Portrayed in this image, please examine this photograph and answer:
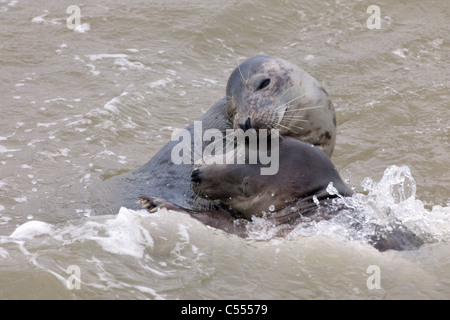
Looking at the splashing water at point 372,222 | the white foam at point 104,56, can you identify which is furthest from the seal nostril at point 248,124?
the white foam at point 104,56

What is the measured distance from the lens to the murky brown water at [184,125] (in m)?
4.46

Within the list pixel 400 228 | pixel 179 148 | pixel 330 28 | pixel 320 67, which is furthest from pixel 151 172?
pixel 330 28

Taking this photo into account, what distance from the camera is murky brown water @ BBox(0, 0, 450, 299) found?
446 centimetres

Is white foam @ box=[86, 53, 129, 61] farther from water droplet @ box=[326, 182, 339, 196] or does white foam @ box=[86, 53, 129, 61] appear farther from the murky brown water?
water droplet @ box=[326, 182, 339, 196]

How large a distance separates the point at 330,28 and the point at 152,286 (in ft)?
21.5

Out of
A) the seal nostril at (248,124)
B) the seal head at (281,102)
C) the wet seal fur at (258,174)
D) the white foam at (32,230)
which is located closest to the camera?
the white foam at (32,230)

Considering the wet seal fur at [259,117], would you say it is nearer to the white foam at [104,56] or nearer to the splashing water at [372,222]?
the splashing water at [372,222]

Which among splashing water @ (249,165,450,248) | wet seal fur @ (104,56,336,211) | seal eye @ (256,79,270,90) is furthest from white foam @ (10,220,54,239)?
seal eye @ (256,79,270,90)

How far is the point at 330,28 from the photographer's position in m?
10.1

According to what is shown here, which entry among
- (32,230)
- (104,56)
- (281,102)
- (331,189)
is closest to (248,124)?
(281,102)

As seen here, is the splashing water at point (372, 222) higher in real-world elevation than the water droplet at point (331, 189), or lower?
lower

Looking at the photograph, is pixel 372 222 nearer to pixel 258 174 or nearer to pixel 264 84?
pixel 258 174

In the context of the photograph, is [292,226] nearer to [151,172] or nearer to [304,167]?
[304,167]
